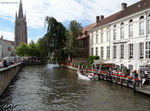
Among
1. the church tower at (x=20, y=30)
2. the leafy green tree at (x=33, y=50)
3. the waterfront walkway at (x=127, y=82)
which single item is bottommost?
the waterfront walkway at (x=127, y=82)

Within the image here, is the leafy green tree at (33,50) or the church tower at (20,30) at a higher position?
the church tower at (20,30)

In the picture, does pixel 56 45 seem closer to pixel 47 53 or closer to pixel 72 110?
pixel 47 53

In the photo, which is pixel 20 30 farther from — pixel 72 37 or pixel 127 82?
pixel 127 82

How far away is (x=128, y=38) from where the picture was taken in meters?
26.2

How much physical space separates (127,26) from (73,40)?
A: 1713 cm

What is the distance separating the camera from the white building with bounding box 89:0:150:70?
22.6 meters

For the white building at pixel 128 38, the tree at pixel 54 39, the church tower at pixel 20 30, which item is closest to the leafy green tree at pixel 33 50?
the tree at pixel 54 39

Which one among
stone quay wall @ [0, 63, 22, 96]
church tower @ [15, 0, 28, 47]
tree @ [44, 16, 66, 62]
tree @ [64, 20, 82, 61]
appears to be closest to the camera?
stone quay wall @ [0, 63, 22, 96]

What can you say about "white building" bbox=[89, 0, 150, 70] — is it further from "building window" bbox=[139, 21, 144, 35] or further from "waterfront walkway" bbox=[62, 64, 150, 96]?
"waterfront walkway" bbox=[62, 64, 150, 96]

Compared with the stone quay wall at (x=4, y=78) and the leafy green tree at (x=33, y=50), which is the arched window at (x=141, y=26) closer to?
the stone quay wall at (x=4, y=78)

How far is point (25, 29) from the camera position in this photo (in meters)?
130

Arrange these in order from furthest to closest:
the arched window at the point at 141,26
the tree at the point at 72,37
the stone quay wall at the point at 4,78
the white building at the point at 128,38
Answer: the tree at the point at 72,37 < the arched window at the point at 141,26 < the white building at the point at 128,38 < the stone quay wall at the point at 4,78

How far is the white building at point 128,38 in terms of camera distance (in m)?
22.6

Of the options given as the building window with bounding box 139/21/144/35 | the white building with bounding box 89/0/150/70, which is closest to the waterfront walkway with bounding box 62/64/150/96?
the white building with bounding box 89/0/150/70
